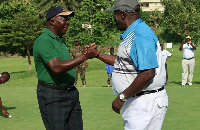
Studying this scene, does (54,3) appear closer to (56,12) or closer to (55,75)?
(56,12)

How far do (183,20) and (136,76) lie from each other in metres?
68.2

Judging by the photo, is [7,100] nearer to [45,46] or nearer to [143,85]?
[45,46]

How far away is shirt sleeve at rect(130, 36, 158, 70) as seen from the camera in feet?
14.5

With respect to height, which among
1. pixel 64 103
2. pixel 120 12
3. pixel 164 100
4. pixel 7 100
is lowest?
pixel 7 100

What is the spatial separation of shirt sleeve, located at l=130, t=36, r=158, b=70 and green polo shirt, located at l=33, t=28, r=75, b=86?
146cm

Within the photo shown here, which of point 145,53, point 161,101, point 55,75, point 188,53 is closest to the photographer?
point 145,53

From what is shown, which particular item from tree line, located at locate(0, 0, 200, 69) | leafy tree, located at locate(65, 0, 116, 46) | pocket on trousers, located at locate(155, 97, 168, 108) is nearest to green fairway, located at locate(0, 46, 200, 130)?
pocket on trousers, located at locate(155, 97, 168, 108)

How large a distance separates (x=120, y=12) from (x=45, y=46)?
4.25 ft

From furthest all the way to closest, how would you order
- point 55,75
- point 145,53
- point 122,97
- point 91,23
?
point 91,23, point 55,75, point 122,97, point 145,53

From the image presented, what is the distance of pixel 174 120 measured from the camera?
955 centimetres

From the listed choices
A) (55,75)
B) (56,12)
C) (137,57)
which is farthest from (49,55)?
(137,57)

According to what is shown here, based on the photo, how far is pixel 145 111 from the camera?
4.67 m

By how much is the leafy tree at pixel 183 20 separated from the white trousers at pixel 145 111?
62.8 m

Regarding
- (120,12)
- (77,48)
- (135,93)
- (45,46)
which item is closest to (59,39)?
(45,46)
